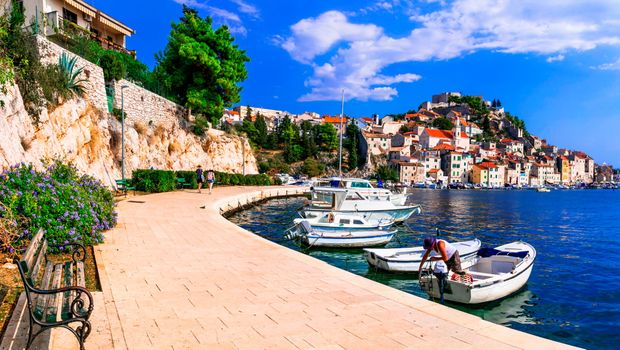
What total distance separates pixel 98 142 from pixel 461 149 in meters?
131

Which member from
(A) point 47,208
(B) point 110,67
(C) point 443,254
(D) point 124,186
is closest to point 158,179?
(D) point 124,186

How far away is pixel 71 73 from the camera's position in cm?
2023

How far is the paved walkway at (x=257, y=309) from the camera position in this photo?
14.6 ft

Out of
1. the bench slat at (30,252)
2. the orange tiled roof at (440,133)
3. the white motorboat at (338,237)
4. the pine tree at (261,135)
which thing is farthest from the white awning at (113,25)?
the orange tiled roof at (440,133)

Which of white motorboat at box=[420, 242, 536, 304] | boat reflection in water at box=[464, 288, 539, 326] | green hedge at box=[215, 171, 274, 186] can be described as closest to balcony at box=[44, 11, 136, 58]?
green hedge at box=[215, 171, 274, 186]

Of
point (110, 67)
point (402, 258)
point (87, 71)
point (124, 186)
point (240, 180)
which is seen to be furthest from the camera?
point (240, 180)

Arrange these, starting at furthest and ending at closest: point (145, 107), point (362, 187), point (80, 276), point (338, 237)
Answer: point (145, 107) < point (362, 187) < point (338, 237) < point (80, 276)

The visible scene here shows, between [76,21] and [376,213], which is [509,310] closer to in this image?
[376,213]

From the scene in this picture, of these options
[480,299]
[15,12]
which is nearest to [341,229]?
[480,299]

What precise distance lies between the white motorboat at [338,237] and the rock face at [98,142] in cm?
1045

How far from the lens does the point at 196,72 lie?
127ft

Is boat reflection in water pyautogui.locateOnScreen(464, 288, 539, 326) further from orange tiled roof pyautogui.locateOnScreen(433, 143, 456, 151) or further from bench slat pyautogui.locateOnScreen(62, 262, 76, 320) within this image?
orange tiled roof pyautogui.locateOnScreen(433, 143, 456, 151)

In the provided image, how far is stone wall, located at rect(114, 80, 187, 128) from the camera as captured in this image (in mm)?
28562

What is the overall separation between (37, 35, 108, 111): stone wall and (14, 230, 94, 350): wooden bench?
1707 cm
